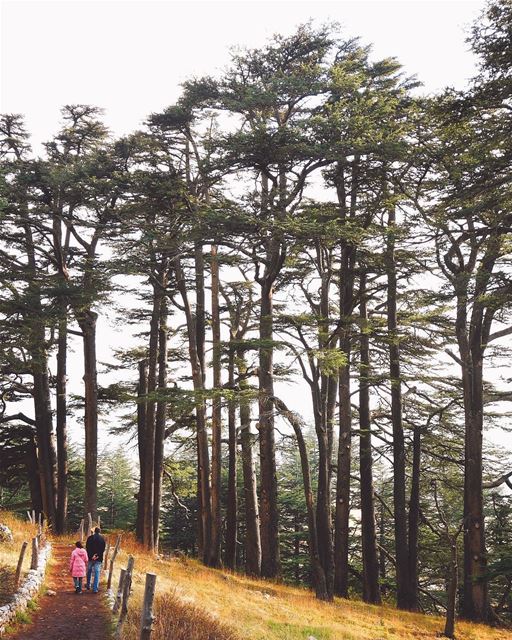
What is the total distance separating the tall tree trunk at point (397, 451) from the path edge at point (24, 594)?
39.3 feet

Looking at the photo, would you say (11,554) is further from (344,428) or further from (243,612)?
(344,428)

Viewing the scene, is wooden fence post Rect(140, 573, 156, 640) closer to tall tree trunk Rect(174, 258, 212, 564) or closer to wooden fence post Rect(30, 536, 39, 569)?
wooden fence post Rect(30, 536, 39, 569)

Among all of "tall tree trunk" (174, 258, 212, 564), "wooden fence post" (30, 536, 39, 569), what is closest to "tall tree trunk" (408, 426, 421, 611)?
"tall tree trunk" (174, 258, 212, 564)

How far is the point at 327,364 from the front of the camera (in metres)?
15.7

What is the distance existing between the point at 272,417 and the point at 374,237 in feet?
22.7

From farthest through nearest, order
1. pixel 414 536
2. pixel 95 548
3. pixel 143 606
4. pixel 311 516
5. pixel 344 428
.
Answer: pixel 344 428 → pixel 414 536 → pixel 311 516 → pixel 95 548 → pixel 143 606

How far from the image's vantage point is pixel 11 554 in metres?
14.1

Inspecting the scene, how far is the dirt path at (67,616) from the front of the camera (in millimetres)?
9562

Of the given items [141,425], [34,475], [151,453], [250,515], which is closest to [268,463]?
[250,515]

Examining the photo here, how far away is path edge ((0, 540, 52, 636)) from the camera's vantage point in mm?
9383

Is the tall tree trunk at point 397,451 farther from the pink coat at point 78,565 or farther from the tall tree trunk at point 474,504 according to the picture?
the pink coat at point 78,565

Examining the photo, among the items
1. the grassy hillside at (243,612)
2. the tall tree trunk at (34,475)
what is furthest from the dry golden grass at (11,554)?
the tall tree trunk at (34,475)

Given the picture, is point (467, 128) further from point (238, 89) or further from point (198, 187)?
point (198, 187)

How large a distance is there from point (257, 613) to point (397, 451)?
9.21 metres
